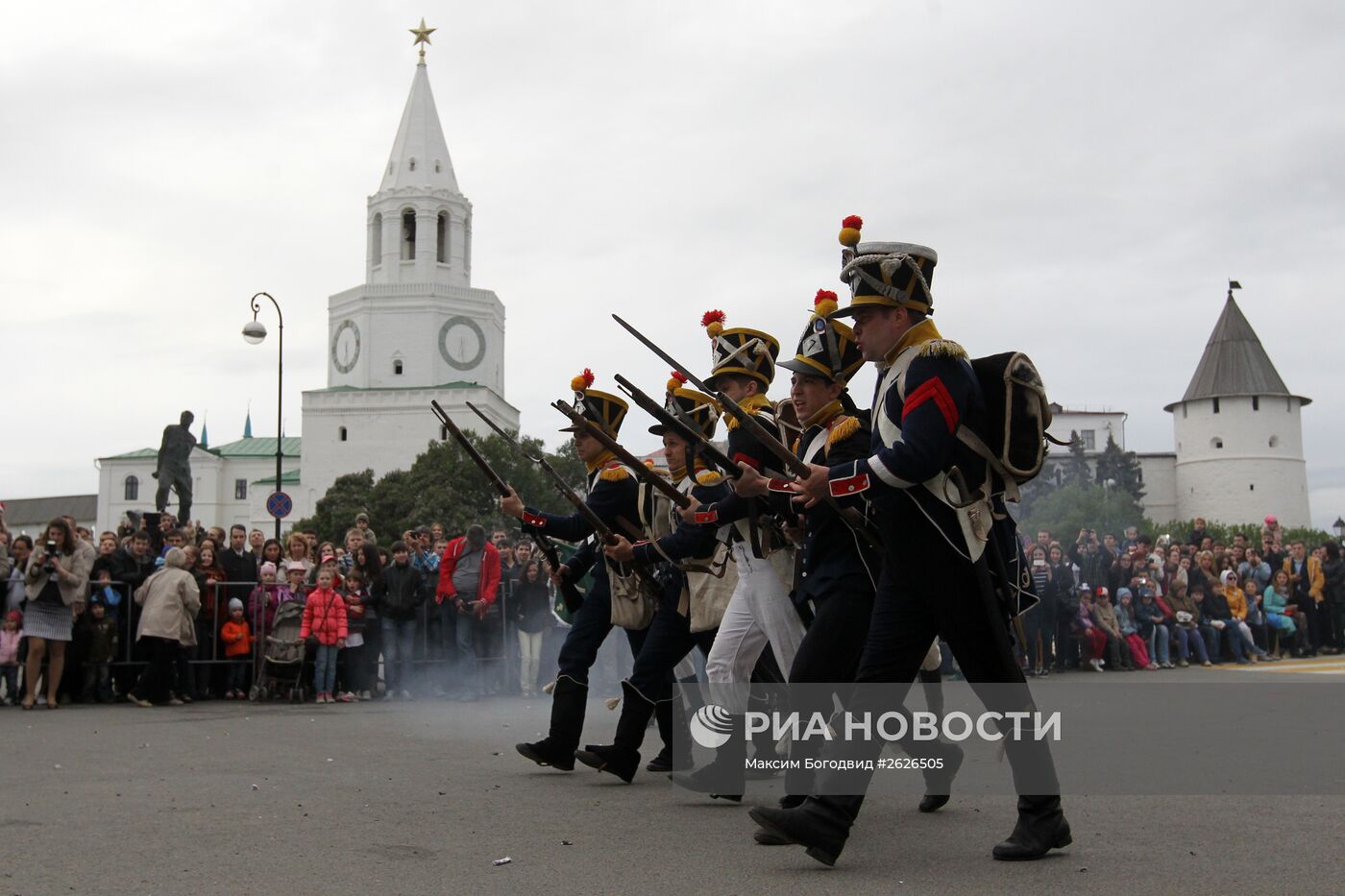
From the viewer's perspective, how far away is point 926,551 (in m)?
5.49

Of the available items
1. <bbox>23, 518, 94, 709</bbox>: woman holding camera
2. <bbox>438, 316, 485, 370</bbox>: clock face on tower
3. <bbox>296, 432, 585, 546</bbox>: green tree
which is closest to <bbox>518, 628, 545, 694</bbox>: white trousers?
<bbox>23, 518, 94, 709</bbox>: woman holding camera

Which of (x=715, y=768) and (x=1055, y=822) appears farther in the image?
(x=715, y=768)

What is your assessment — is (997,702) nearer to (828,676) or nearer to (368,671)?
(828,676)

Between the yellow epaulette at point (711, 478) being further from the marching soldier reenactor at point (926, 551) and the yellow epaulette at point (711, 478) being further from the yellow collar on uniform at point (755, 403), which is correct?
the marching soldier reenactor at point (926, 551)

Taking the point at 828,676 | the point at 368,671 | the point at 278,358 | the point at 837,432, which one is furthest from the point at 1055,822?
the point at 278,358

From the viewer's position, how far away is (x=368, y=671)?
52.7ft

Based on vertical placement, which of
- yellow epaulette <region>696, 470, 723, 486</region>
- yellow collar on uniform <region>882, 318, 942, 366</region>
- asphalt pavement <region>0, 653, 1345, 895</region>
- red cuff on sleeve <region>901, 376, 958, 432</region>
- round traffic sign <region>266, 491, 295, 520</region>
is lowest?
asphalt pavement <region>0, 653, 1345, 895</region>

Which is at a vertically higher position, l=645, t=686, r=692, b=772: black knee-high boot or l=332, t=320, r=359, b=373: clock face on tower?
l=332, t=320, r=359, b=373: clock face on tower

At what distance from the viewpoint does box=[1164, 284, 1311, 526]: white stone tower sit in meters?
A: 102

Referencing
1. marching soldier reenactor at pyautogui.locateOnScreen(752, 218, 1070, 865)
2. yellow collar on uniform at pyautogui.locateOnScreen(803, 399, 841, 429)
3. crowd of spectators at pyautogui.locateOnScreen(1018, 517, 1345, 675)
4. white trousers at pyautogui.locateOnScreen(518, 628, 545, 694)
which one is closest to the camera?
marching soldier reenactor at pyautogui.locateOnScreen(752, 218, 1070, 865)

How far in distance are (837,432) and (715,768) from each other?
1921mm

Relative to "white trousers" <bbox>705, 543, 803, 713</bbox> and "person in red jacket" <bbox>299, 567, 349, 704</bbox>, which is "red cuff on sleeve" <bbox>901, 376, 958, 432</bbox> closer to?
"white trousers" <bbox>705, 543, 803, 713</bbox>

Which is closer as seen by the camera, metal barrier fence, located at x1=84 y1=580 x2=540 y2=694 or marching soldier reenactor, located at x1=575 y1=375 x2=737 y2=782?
marching soldier reenactor, located at x1=575 y1=375 x2=737 y2=782

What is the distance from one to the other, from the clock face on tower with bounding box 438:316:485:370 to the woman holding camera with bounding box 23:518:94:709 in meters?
98.2
